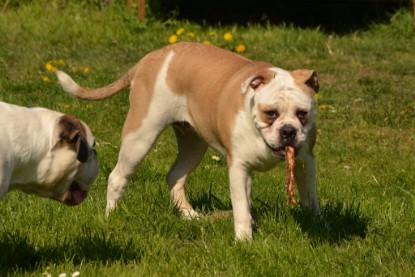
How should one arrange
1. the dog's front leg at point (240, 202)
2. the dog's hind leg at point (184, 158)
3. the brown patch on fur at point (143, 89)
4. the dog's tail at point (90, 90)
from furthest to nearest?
the dog's hind leg at point (184, 158)
the dog's tail at point (90, 90)
the brown patch on fur at point (143, 89)
the dog's front leg at point (240, 202)

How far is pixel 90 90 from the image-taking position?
7.28 m

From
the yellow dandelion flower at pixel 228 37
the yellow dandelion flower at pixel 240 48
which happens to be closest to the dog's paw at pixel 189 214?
the yellow dandelion flower at pixel 240 48

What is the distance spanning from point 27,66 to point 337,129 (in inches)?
166

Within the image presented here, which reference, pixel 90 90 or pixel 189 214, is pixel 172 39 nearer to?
pixel 90 90

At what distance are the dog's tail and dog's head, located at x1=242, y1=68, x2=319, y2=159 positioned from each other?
1402 millimetres

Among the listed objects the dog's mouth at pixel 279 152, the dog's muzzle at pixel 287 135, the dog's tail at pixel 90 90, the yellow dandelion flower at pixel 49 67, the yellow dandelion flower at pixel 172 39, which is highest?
the dog's muzzle at pixel 287 135

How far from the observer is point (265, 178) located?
799 cm

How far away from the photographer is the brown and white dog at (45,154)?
5328 mm

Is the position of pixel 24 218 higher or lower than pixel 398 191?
higher

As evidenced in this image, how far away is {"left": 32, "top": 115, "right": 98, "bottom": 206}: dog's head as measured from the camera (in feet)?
18.3

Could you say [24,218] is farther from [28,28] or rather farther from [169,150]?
[28,28]

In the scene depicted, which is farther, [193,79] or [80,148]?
[193,79]

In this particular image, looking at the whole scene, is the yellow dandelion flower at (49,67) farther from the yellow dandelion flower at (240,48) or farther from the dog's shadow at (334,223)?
Answer: the dog's shadow at (334,223)

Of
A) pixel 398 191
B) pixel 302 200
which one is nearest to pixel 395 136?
pixel 398 191
